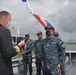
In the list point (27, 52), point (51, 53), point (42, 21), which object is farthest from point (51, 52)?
point (42, 21)

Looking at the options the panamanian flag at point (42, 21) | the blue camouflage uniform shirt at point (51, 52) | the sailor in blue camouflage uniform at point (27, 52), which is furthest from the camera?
the panamanian flag at point (42, 21)

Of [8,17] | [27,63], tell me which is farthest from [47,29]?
[27,63]

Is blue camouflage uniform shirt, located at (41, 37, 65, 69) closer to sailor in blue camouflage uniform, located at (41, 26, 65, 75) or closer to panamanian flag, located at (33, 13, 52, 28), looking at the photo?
sailor in blue camouflage uniform, located at (41, 26, 65, 75)

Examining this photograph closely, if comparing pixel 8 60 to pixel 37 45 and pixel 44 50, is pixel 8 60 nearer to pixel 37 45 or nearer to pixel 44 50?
pixel 44 50

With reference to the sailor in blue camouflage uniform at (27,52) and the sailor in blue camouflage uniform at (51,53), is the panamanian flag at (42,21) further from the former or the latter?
the sailor in blue camouflage uniform at (51,53)

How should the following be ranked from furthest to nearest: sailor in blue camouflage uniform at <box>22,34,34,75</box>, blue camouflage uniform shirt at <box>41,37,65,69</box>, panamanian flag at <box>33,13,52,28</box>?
panamanian flag at <box>33,13,52,28</box>
sailor in blue camouflage uniform at <box>22,34,34,75</box>
blue camouflage uniform shirt at <box>41,37,65,69</box>

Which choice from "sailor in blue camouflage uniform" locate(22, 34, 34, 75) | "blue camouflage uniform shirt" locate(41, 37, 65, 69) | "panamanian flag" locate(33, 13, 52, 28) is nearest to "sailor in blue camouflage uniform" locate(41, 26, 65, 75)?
"blue camouflage uniform shirt" locate(41, 37, 65, 69)

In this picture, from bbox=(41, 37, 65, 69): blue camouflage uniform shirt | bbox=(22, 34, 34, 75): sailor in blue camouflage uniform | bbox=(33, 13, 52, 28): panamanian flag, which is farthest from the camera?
bbox=(33, 13, 52, 28): panamanian flag

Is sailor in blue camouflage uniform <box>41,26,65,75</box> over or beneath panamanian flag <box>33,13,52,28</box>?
beneath

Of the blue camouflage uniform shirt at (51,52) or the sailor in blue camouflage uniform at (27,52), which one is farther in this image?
the sailor in blue camouflage uniform at (27,52)

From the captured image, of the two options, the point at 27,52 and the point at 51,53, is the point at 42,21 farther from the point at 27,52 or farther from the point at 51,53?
the point at 51,53

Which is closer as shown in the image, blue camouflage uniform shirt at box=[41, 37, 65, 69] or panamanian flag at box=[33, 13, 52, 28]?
blue camouflage uniform shirt at box=[41, 37, 65, 69]

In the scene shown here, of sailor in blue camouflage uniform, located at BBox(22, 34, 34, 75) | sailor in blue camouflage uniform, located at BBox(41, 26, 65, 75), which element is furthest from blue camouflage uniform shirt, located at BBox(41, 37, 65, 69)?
sailor in blue camouflage uniform, located at BBox(22, 34, 34, 75)

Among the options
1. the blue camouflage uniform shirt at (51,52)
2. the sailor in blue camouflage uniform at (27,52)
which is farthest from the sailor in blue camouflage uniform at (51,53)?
the sailor in blue camouflage uniform at (27,52)
